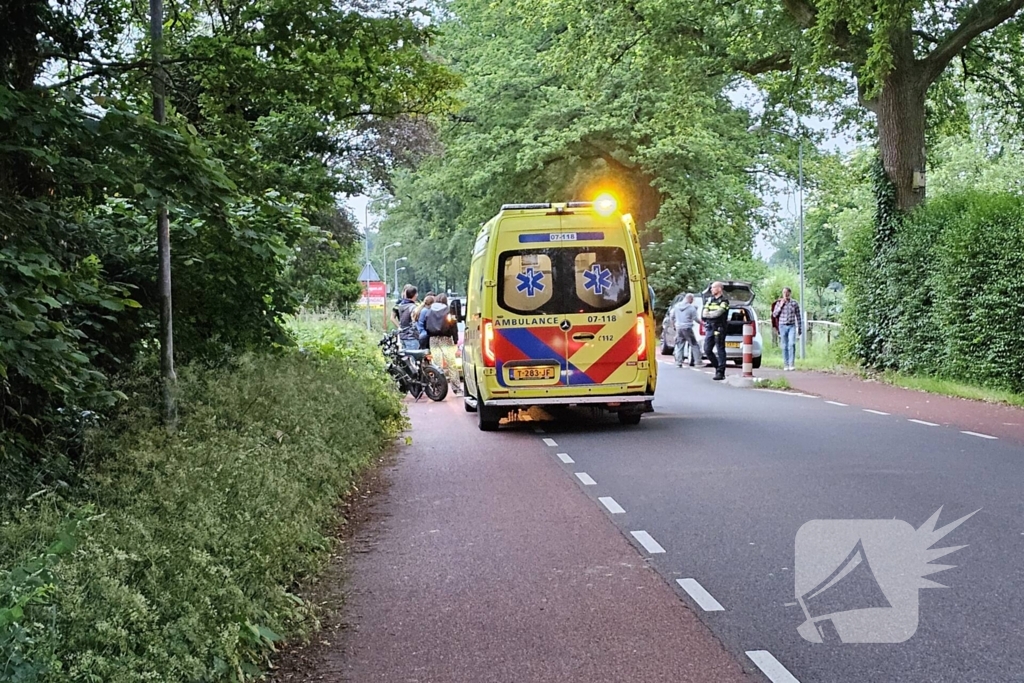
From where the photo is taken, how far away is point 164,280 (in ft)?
32.6

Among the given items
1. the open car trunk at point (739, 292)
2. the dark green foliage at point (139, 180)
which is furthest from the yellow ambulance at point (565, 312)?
the open car trunk at point (739, 292)

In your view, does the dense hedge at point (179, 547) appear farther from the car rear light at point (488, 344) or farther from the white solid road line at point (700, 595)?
the car rear light at point (488, 344)

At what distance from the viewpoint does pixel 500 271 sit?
15273mm

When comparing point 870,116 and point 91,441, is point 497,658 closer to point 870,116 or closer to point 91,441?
point 91,441

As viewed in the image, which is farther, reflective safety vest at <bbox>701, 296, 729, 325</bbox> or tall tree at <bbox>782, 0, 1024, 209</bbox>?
reflective safety vest at <bbox>701, 296, 729, 325</bbox>

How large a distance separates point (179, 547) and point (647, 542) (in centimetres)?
347

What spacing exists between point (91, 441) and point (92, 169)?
7.60ft

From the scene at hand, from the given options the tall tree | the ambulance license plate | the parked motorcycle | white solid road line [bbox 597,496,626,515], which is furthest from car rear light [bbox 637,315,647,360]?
the tall tree

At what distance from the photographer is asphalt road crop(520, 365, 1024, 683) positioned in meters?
5.48

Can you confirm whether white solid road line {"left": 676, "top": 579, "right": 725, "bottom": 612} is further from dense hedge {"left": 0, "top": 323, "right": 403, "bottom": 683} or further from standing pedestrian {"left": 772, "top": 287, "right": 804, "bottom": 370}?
standing pedestrian {"left": 772, "top": 287, "right": 804, "bottom": 370}

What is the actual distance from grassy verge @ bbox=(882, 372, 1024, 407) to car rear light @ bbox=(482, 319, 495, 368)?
807 cm

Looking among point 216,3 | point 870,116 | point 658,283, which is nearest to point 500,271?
point 216,3

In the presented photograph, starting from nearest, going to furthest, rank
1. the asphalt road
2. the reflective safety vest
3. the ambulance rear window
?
1. the asphalt road
2. the ambulance rear window
3. the reflective safety vest

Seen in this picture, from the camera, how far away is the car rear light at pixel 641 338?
15.2m
